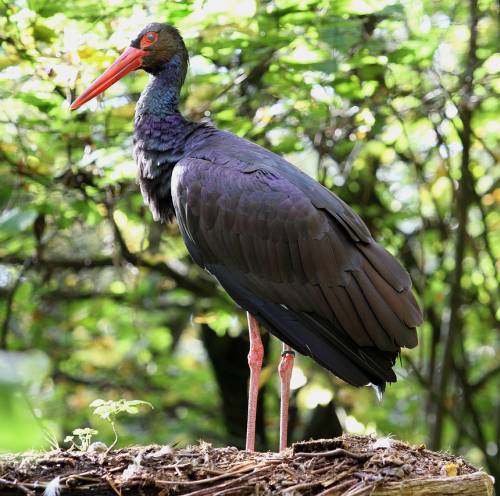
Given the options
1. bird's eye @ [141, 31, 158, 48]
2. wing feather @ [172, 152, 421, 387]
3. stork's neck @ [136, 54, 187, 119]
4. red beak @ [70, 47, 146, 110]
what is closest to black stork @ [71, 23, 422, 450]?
wing feather @ [172, 152, 421, 387]

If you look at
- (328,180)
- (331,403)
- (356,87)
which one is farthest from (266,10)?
(331,403)

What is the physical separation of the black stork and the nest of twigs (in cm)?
86

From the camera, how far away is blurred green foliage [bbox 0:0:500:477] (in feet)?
20.8

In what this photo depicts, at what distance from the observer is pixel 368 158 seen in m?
9.72

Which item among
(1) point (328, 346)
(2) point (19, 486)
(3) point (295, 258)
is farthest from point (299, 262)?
(2) point (19, 486)

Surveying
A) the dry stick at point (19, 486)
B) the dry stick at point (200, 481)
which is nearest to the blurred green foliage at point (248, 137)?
the dry stick at point (19, 486)

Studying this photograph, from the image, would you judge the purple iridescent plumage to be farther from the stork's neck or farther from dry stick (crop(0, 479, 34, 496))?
dry stick (crop(0, 479, 34, 496))

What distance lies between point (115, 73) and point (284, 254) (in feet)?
6.13

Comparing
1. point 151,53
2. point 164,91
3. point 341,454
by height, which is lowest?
point 341,454

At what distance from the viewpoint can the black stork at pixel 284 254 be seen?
4719mm

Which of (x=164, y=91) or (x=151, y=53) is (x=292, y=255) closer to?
(x=164, y=91)

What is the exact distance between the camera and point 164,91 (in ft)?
19.5

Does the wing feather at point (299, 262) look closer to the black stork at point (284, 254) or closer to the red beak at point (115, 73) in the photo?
the black stork at point (284, 254)

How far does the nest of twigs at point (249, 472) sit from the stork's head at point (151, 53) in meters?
3.00
